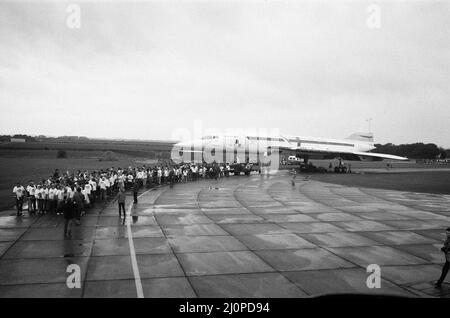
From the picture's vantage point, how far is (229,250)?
10852 mm

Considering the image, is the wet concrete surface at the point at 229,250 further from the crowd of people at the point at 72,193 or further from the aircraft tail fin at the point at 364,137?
the aircraft tail fin at the point at 364,137

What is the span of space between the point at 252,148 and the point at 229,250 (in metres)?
31.7

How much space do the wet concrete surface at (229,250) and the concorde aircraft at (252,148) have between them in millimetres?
21369

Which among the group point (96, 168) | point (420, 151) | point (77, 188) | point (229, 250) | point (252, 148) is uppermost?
point (252, 148)

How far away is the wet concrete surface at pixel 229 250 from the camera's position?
7945 mm

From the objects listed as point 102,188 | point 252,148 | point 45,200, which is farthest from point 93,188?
point 252,148

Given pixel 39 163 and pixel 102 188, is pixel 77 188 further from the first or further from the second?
pixel 39 163

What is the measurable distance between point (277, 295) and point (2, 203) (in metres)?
15.9

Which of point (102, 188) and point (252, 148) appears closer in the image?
point (102, 188)

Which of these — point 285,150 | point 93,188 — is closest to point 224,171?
point 285,150

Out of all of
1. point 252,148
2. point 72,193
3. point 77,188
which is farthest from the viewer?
point 252,148

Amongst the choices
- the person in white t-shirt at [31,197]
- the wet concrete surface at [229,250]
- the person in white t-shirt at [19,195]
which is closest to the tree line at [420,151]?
the wet concrete surface at [229,250]

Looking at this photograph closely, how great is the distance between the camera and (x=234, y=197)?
21719mm
